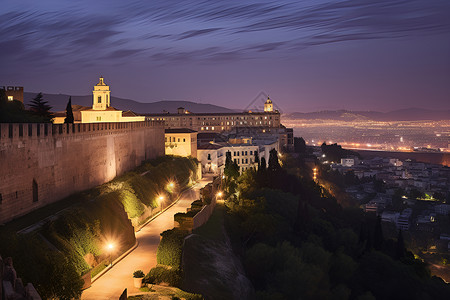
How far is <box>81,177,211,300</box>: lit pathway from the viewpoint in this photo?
14.8 metres

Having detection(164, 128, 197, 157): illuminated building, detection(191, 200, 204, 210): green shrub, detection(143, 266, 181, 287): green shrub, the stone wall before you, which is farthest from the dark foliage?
the stone wall

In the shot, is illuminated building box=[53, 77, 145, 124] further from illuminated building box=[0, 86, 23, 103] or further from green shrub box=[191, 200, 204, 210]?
green shrub box=[191, 200, 204, 210]

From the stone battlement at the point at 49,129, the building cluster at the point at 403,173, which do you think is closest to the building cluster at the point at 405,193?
the building cluster at the point at 403,173

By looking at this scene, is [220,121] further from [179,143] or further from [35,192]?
[35,192]

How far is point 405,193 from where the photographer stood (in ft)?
288

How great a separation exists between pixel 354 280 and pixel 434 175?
3783 inches

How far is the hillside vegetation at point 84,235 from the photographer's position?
41.2 feet

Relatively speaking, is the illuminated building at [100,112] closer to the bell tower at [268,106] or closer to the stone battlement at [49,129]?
the stone battlement at [49,129]

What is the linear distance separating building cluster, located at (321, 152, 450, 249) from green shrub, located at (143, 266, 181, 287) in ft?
170

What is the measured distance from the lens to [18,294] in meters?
7.88

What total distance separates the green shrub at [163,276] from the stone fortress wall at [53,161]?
5.81 metres

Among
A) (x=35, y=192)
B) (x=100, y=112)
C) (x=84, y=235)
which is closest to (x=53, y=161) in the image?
(x=35, y=192)

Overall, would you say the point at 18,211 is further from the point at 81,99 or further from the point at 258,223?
the point at 81,99

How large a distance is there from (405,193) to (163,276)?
79.6 metres
